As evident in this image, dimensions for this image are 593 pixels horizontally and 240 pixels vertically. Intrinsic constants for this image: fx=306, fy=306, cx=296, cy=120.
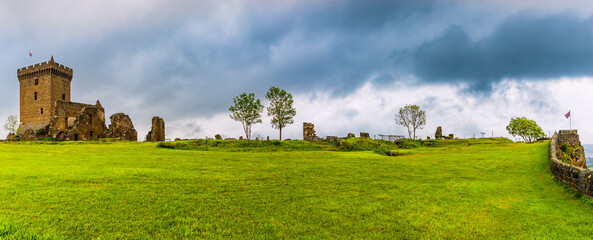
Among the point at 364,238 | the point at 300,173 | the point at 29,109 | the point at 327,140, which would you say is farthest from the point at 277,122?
the point at 29,109

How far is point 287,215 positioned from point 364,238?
6.92 ft

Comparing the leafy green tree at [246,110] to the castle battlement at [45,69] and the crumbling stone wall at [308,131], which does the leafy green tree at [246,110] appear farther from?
the castle battlement at [45,69]

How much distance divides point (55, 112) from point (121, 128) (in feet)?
37.9

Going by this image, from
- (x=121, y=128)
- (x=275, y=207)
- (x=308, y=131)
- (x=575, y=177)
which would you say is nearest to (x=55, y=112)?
(x=121, y=128)

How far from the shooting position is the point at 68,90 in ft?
219

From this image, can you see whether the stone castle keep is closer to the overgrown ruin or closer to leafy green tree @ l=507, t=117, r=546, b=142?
the overgrown ruin

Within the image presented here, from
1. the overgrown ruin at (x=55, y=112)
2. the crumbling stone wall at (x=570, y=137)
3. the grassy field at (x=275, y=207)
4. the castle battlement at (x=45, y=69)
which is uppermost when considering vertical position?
the castle battlement at (x=45, y=69)

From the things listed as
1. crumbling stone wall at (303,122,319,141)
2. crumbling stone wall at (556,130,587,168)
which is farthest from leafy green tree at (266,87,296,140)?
crumbling stone wall at (556,130,587,168)

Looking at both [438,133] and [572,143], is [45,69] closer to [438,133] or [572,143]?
[438,133]

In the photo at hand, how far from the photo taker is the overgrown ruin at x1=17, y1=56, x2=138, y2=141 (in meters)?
49.8

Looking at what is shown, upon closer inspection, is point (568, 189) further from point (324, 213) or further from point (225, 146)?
point (225, 146)

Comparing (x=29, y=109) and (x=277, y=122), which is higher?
(x=29, y=109)

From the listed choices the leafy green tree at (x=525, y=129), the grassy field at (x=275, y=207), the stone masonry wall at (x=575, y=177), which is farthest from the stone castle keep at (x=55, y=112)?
the leafy green tree at (x=525, y=129)

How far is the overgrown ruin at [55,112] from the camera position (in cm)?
4982
